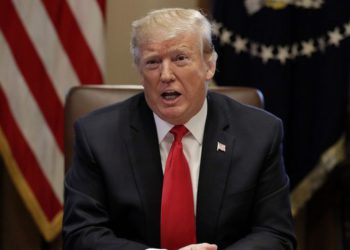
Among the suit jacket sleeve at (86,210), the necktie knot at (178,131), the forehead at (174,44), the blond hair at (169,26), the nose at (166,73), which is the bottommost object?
the suit jacket sleeve at (86,210)

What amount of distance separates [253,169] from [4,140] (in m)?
1.61

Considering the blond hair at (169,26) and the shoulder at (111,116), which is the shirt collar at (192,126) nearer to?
the shoulder at (111,116)

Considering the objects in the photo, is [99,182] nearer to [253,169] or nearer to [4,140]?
[253,169]

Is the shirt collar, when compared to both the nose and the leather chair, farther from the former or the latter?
the leather chair

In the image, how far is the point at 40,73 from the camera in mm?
3100

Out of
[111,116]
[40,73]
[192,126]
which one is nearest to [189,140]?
[192,126]

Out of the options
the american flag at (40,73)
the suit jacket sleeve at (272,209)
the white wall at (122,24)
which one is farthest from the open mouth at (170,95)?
the white wall at (122,24)

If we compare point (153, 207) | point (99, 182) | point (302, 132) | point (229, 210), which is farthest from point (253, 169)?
point (302, 132)

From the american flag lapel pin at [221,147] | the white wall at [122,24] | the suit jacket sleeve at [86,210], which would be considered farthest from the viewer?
the white wall at [122,24]

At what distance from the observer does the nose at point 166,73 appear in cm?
184

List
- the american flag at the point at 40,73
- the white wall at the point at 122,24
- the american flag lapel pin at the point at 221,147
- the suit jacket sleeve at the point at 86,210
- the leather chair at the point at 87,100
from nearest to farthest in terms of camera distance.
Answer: the suit jacket sleeve at the point at 86,210, the american flag lapel pin at the point at 221,147, the leather chair at the point at 87,100, the american flag at the point at 40,73, the white wall at the point at 122,24

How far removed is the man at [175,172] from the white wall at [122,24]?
160 cm

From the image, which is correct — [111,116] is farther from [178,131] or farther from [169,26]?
[169,26]

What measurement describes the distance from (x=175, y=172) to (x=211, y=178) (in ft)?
0.37
